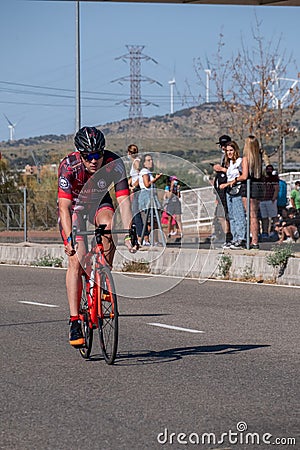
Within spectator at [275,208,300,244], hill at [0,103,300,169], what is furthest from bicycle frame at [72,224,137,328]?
hill at [0,103,300,169]

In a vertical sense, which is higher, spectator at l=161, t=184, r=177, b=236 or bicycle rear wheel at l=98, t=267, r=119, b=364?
spectator at l=161, t=184, r=177, b=236

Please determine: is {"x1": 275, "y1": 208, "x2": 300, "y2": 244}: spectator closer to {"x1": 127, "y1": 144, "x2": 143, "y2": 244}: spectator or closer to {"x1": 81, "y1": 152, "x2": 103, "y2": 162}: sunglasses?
{"x1": 127, "y1": 144, "x2": 143, "y2": 244}: spectator

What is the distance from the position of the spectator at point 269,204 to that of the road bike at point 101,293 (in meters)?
Answer: 10.1

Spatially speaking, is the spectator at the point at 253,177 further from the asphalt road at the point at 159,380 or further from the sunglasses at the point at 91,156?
the sunglasses at the point at 91,156

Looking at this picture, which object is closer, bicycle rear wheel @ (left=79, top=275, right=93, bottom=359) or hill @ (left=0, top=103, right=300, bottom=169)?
bicycle rear wheel @ (left=79, top=275, right=93, bottom=359)

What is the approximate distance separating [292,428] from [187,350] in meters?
3.32

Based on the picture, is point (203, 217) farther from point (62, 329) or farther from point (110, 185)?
point (110, 185)

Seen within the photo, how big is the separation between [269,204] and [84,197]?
416 inches

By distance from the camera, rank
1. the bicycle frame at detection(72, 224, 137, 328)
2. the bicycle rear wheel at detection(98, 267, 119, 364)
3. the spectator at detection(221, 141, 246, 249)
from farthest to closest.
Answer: the spectator at detection(221, 141, 246, 249) → the bicycle frame at detection(72, 224, 137, 328) → the bicycle rear wheel at detection(98, 267, 119, 364)

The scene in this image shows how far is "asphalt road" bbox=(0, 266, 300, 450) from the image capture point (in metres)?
6.39

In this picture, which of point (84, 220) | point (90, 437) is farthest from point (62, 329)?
point (90, 437)

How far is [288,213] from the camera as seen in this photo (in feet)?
66.6

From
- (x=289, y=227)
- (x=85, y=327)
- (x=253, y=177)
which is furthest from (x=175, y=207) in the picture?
(x=85, y=327)

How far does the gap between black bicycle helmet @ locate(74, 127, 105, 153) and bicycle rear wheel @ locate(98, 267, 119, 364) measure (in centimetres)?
100
